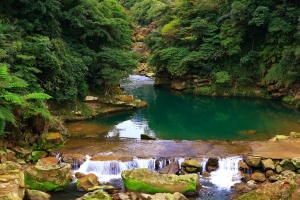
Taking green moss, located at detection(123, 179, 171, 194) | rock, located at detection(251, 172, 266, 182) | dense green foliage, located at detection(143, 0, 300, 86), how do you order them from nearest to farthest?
1. green moss, located at detection(123, 179, 171, 194)
2. rock, located at detection(251, 172, 266, 182)
3. dense green foliage, located at detection(143, 0, 300, 86)

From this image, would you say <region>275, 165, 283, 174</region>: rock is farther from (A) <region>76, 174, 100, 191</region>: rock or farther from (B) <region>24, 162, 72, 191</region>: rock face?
(B) <region>24, 162, 72, 191</region>: rock face

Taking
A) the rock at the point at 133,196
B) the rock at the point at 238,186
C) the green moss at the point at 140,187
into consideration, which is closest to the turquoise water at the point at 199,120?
the rock at the point at 238,186

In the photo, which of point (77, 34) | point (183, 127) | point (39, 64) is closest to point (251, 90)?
point (183, 127)

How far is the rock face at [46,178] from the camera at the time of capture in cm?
1186

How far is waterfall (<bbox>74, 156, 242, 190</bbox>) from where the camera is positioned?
13531 millimetres

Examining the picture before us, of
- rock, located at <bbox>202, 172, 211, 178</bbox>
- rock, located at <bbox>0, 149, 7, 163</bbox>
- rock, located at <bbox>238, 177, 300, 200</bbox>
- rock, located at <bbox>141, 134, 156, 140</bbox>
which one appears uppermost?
rock, located at <bbox>238, 177, 300, 200</bbox>

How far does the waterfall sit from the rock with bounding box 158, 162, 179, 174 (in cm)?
37

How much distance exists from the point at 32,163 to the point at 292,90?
22.3 metres

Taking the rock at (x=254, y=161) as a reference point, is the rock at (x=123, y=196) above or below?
below

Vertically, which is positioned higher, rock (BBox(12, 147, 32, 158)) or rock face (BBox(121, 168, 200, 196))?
rock (BBox(12, 147, 32, 158))

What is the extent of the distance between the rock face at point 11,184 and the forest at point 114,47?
8.42ft

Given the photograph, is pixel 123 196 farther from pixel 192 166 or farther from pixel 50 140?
pixel 50 140

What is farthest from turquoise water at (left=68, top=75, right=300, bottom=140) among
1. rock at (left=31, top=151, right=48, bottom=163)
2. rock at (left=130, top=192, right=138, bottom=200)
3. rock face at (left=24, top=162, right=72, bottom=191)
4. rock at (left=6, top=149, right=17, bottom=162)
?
rock at (left=130, top=192, right=138, bottom=200)

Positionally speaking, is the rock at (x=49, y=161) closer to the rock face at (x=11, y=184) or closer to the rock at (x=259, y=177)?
the rock face at (x=11, y=184)
